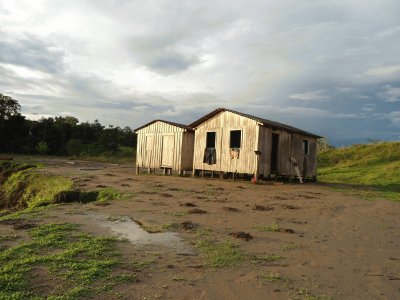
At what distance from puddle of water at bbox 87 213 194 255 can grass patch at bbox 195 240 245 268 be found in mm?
283

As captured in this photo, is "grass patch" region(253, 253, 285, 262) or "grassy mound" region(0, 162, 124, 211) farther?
"grassy mound" region(0, 162, 124, 211)

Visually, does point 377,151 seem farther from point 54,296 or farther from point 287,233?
point 54,296

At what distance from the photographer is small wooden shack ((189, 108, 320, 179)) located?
64.1 ft

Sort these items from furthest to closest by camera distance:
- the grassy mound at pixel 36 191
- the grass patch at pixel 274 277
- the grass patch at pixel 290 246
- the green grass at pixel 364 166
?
Result: the green grass at pixel 364 166 < the grassy mound at pixel 36 191 < the grass patch at pixel 290 246 < the grass patch at pixel 274 277

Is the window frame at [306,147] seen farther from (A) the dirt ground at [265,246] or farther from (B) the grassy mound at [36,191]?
(B) the grassy mound at [36,191]

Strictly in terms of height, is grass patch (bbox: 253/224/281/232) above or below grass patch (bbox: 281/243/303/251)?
above

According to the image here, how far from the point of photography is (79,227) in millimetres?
7480

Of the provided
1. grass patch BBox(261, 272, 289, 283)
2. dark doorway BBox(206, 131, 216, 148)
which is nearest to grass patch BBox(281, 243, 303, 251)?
grass patch BBox(261, 272, 289, 283)

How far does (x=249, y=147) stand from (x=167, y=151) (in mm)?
6789

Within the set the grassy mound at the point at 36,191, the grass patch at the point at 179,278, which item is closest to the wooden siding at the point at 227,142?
the grassy mound at the point at 36,191

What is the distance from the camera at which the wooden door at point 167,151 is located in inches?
945

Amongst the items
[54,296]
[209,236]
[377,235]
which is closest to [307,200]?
[377,235]

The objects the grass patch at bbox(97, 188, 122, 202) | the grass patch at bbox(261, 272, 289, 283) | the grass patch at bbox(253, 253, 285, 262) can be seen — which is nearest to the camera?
the grass patch at bbox(261, 272, 289, 283)

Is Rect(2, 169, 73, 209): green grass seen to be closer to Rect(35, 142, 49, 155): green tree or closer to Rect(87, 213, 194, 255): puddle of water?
Rect(87, 213, 194, 255): puddle of water
